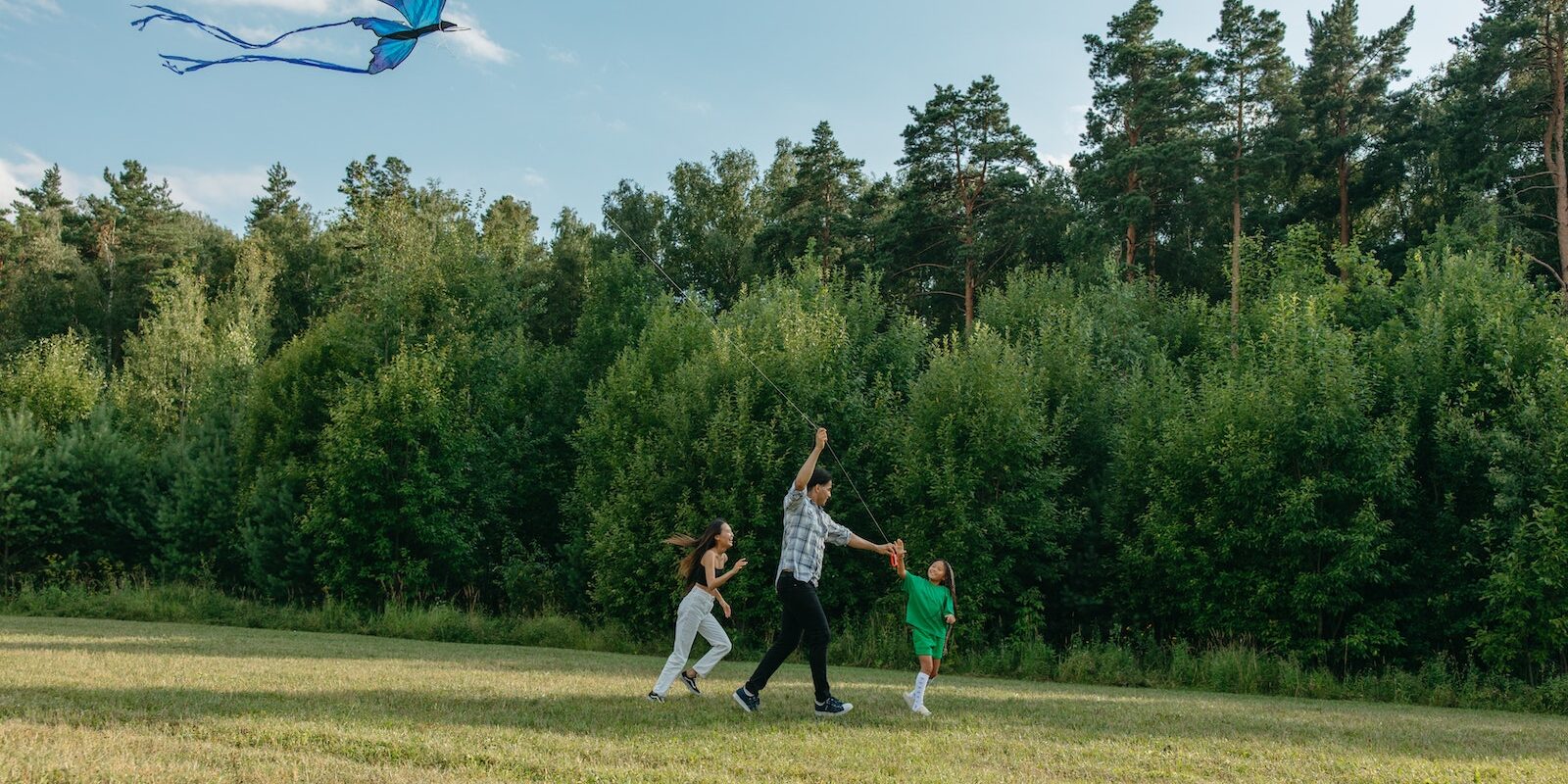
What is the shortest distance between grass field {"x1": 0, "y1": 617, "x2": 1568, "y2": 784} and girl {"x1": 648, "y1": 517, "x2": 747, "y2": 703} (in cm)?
32

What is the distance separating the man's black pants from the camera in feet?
32.8

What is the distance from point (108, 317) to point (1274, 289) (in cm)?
5774

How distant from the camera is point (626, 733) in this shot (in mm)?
8617

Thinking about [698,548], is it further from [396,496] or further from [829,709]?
[396,496]

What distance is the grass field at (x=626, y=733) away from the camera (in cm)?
709

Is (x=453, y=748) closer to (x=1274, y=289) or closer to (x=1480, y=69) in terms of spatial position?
(x=1274, y=289)

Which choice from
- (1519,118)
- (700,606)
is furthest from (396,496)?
(1519,118)

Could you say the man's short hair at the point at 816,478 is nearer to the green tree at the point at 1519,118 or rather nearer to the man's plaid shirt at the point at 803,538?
the man's plaid shirt at the point at 803,538

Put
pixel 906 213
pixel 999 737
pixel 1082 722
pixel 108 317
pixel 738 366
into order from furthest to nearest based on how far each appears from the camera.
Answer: pixel 108 317
pixel 906 213
pixel 738 366
pixel 1082 722
pixel 999 737

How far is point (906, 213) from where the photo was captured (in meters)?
42.4

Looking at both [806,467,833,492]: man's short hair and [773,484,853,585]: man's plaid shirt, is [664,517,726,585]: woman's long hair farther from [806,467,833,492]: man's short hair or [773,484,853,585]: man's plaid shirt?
[806,467,833,492]: man's short hair

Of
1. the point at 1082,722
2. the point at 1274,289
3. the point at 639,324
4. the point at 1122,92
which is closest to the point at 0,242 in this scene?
the point at 639,324

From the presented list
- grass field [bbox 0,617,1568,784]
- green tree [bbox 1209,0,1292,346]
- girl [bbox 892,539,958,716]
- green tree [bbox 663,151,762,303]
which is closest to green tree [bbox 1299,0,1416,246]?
green tree [bbox 1209,0,1292,346]

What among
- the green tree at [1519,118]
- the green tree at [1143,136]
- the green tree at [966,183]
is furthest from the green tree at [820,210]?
the green tree at [1519,118]
